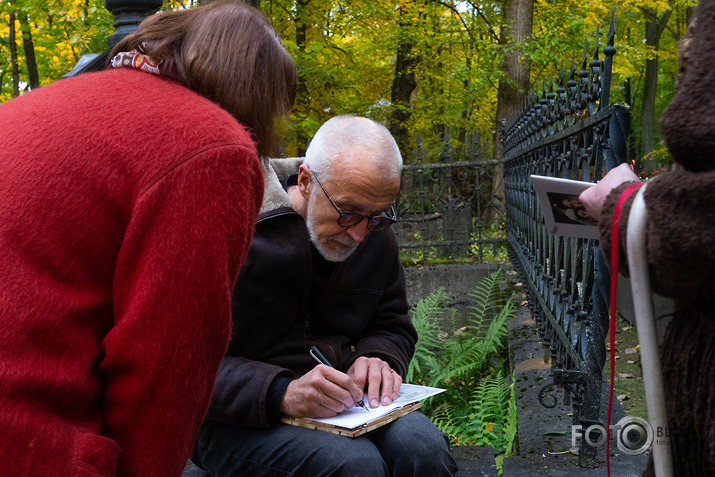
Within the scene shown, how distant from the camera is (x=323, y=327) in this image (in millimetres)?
2654

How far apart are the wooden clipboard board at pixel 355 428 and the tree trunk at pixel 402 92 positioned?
1119 centimetres

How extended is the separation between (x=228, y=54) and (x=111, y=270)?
1.81ft

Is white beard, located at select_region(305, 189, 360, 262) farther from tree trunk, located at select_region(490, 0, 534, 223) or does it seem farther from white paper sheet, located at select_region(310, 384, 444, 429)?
tree trunk, located at select_region(490, 0, 534, 223)

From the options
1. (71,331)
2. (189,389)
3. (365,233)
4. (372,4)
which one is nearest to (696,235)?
(189,389)

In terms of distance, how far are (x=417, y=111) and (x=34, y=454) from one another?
43.5 feet

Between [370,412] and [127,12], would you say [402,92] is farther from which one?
[370,412]

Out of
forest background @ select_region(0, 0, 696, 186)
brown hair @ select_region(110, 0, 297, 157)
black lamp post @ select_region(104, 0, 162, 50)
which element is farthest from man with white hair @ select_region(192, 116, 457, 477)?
forest background @ select_region(0, 0, 696, 186)

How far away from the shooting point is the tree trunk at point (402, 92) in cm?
1359

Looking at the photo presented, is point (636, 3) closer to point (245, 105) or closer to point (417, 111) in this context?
point (417, 111)

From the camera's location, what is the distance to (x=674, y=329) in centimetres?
126

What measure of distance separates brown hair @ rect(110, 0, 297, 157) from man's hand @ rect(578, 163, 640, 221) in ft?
2.48

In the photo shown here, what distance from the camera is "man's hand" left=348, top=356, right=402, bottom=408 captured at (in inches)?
93.4

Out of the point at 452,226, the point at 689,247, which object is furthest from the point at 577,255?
the point at 452,226

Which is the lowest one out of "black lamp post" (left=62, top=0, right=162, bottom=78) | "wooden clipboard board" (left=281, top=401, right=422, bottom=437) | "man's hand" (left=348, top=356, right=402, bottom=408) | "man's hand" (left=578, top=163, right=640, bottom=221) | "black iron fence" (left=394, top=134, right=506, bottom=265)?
"black iron fence" (left=394, top=134, right=506, bottom=265)
